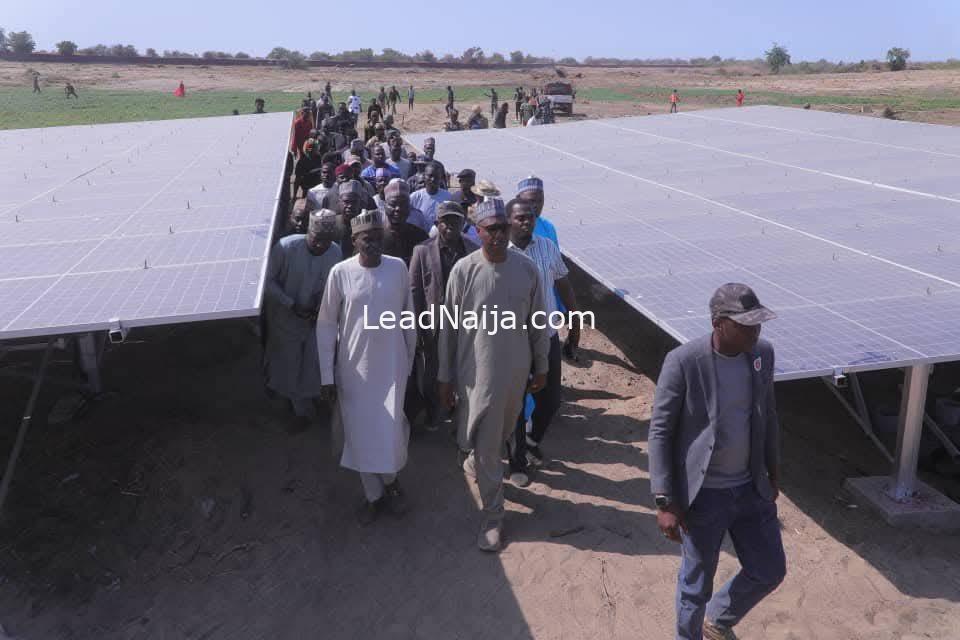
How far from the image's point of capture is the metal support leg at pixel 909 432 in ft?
15.2

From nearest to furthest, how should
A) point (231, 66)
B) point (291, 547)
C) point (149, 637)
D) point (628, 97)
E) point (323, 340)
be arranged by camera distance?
point (149, 637)
point (323, 340)
point (291, 547)
point (628, 97)
point (231, 66)

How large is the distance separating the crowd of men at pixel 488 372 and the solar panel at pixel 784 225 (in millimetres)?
794

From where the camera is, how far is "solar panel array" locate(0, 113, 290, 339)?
4281 mm

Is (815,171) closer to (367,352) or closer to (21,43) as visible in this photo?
(367,352)

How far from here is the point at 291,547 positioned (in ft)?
15.6

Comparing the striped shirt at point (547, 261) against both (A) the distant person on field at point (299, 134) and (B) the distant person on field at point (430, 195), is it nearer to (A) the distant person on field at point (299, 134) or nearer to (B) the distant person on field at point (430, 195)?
(B) the distant person on field at point (430, 195)

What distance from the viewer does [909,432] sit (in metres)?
4.77

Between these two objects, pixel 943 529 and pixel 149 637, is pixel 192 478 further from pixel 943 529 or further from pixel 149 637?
pixel 943 529

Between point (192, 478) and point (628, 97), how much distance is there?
4776cm

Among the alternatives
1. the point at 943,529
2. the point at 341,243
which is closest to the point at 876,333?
the point at 943,529

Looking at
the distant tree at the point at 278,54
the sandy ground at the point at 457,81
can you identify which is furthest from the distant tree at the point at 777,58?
the distant tree at the point at 278,54

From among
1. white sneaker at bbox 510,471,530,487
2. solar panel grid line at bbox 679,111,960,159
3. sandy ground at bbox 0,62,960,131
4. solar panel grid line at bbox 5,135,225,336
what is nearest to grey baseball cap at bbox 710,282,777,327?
white sneaker at bbox 510,471,530,487

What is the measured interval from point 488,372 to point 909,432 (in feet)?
7.97

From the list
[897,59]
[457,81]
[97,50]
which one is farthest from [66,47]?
[897,59]
